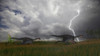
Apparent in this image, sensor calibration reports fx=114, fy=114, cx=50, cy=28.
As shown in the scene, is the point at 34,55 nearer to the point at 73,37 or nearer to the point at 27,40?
the point at 73,37

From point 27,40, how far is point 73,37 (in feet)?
15.3

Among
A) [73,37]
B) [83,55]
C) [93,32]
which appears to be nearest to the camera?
[83,55]

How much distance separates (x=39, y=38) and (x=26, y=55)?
6.80 m

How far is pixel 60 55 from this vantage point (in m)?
3.62

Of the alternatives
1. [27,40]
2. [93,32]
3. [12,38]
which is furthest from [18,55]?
[93,32]

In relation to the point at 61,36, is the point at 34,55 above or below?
below

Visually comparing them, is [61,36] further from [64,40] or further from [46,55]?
[46,55]

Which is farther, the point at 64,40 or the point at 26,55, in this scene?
the point at 64,40

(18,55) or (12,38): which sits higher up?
(12,38)

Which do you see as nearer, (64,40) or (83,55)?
(83,55)

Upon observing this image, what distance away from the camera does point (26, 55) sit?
12.4 feet

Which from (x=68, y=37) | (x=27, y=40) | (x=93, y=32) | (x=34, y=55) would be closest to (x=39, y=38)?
(x=27, y=40)

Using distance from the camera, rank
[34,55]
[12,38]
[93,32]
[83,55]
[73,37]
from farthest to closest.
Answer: [93,32], [73,37], [12,38], [34,55], [83,55]

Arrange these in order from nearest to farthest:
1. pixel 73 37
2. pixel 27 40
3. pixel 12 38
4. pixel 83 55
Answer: pixel 83 55 → pixel 12 38 → pixel 73 37 → pixel 27 40
